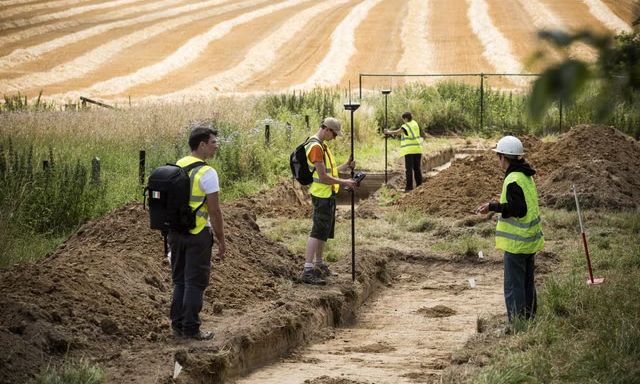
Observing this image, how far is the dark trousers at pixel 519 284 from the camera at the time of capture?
10258 millimetres

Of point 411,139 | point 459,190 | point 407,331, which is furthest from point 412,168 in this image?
point 407,331

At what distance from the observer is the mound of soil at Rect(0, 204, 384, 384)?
9.13 metres

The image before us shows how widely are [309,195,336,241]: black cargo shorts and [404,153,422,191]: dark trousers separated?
36.5 feet

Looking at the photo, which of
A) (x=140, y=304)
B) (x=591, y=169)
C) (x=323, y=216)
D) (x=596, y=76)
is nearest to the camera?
(x=596, y=76)

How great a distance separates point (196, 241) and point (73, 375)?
199 cm

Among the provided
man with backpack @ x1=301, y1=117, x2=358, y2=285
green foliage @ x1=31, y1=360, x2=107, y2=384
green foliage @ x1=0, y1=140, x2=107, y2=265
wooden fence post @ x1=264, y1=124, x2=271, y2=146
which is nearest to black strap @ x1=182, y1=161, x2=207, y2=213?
green foliage @ x1=31, y1=360, x2=107, y2=384

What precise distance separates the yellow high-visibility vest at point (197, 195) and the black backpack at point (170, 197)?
0.18 ft

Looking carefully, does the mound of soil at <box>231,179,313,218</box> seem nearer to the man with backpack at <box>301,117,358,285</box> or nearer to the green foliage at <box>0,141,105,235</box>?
the green foliage at <box>0,141,105,235</box>

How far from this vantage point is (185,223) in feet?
31.6

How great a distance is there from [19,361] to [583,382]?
171 inches

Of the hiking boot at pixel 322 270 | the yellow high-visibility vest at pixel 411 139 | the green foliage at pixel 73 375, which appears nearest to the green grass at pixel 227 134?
the yellow high-visibility vest at pixel 411 139

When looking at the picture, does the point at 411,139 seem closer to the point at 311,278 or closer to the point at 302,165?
the point at 311,278

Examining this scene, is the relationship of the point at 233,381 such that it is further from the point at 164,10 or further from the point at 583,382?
the point at 164,10

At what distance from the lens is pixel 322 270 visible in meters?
13.8
